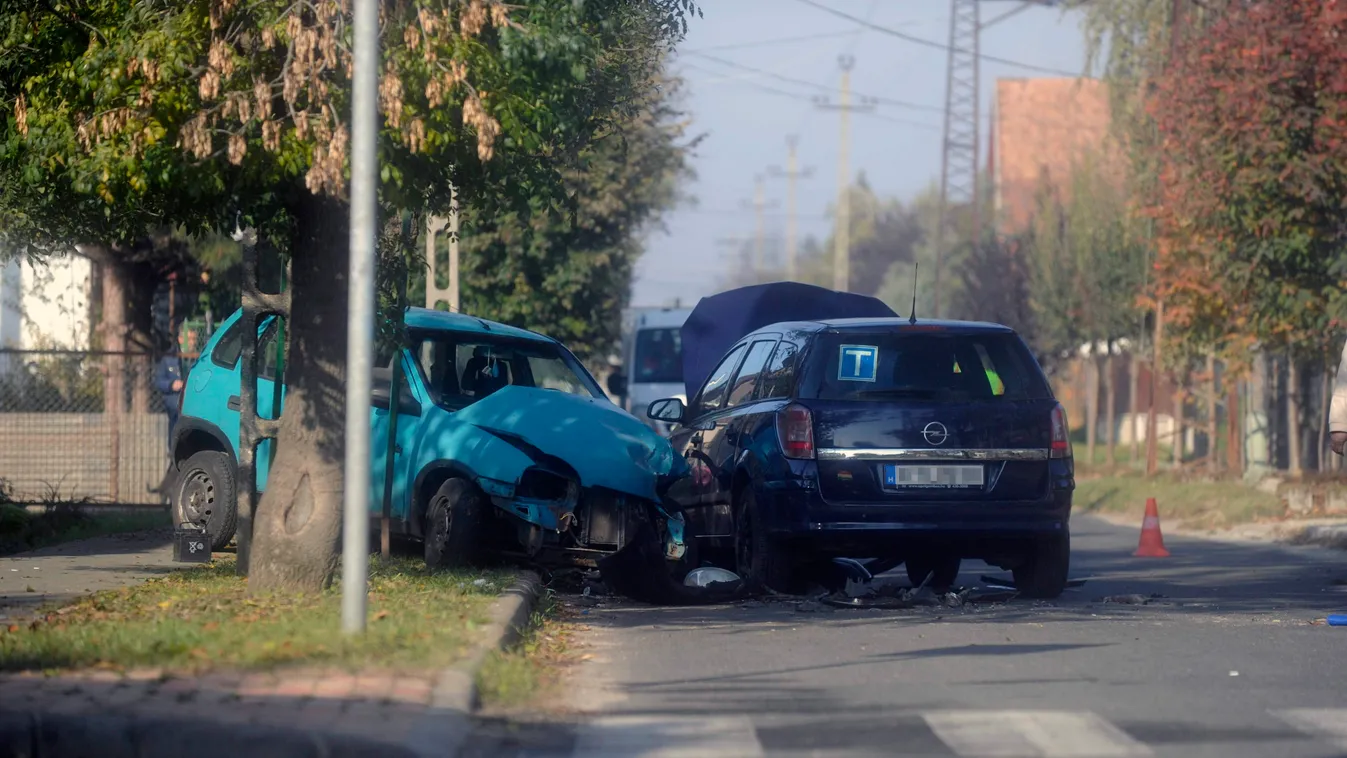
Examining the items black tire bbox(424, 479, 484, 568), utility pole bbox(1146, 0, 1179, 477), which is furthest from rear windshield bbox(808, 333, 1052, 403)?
utility pole bbox(1146, 0, 1179, 477)

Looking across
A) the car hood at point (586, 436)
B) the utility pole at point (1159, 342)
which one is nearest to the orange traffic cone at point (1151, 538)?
the car hood at point (586, 436)

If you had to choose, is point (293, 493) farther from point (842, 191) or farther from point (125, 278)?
point (842, 191)

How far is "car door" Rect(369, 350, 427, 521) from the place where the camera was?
11.5 metres

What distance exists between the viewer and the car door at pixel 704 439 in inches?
464

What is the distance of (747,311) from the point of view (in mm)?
17062

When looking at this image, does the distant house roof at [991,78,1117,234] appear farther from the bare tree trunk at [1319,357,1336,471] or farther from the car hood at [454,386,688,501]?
the car hood at [454,386,688,501]

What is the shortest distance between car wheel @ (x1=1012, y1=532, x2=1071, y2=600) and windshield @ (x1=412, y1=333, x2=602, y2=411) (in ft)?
11.2

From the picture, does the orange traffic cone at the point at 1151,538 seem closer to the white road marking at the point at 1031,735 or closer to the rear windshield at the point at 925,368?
the rear windshield at the point at 925,368

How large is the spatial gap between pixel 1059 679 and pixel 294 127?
4.55 meters

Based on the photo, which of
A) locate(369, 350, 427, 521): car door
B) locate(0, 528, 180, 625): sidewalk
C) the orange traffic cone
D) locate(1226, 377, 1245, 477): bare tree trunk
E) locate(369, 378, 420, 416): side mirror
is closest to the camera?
locate(0, 528, 180, 625): sidewalk

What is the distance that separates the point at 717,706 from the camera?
264 inches

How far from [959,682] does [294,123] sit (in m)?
4.22

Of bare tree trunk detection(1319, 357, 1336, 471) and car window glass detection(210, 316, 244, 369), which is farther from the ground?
car window glass detection(210, 316, 244, 369)

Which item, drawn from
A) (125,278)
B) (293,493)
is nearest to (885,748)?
(293,493)
